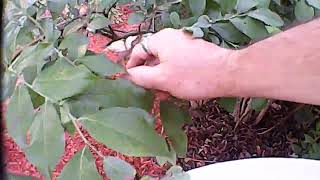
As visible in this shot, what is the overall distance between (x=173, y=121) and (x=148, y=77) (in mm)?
120

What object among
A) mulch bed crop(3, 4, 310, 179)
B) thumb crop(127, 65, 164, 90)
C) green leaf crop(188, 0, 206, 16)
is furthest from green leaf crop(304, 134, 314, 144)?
thumb crop(127, 65, 164, 90)

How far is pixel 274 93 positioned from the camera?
782 millimetres

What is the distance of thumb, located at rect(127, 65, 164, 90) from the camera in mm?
796

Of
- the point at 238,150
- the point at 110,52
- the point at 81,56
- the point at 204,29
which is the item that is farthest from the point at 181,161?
the point at 81,56

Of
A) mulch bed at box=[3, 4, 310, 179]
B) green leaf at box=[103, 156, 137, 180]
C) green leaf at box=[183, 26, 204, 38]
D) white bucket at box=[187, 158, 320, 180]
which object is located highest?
green leaf at box=[183, 26, 204, 38]

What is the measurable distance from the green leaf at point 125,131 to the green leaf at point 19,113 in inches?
2.4

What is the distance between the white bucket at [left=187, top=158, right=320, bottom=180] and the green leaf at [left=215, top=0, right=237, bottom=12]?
0.74ft

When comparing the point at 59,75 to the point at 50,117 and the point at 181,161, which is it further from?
the point at 181,161

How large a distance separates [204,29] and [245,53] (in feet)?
0.43

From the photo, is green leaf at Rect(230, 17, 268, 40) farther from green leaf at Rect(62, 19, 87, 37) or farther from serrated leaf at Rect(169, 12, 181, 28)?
green leaf at Rect(62, 19, 87, 37)

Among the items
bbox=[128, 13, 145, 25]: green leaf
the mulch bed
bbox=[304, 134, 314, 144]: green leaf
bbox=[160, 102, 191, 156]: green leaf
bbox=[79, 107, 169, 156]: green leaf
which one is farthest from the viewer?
the mulch bed

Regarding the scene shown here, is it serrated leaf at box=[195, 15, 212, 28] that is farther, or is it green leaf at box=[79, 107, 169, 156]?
serrated leaf at box=[195, 15, 212, 28]

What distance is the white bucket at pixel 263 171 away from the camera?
906mm

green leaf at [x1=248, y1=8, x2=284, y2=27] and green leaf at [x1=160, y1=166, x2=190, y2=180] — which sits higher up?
green leaf at [x1=248, y1=8, x2=284, y2=27]
